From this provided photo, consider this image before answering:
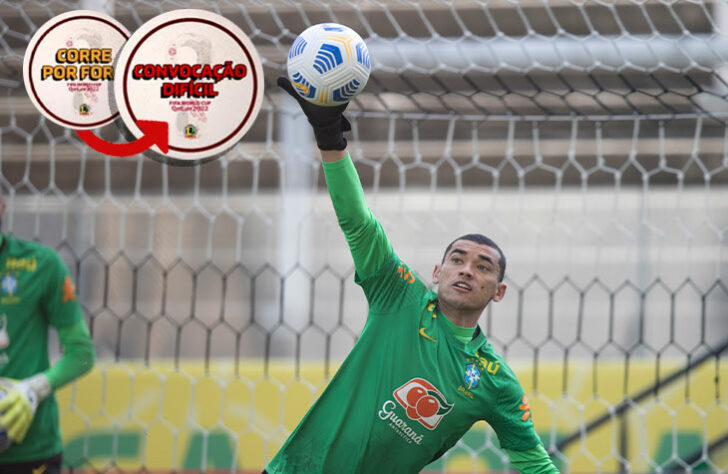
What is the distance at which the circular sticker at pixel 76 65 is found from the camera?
7.32 feet

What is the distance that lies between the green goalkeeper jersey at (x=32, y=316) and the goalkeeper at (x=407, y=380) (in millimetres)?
1311

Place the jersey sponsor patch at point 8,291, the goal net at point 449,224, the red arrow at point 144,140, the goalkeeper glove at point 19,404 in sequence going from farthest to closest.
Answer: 1. the goal net at point 449,224
2. the jersey sponsor patch at point 8,291
3. the goalkeeper glove at point 19,404
4. the red arrow at point 144,140

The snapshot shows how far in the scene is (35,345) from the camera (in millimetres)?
3502

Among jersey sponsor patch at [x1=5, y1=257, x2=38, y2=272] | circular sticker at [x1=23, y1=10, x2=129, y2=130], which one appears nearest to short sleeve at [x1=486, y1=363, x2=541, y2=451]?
circular sticker at [x1=23, y1=10, x2=129, y2=130]

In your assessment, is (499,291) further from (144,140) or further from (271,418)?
(271,418)

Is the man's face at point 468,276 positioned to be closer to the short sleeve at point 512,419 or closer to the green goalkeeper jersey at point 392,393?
the green goalkeeper jersey at point 392,393

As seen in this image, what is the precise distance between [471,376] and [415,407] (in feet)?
0.77

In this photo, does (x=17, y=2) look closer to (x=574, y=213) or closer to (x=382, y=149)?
(x=382, y=149)

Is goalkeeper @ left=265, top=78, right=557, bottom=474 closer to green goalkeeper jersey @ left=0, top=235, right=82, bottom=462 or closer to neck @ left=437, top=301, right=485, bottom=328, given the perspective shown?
neck @ left=437, top=301, right=485, bottom=328

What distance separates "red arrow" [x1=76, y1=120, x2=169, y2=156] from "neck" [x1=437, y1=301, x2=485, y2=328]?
1.10 m

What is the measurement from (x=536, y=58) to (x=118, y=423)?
2984 mm

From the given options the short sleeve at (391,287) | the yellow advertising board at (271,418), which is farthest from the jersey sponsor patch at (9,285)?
the short sleeve at (391,287)

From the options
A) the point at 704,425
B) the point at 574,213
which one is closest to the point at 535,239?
the point at 574,213

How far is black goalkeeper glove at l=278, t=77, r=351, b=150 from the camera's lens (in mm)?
2217
